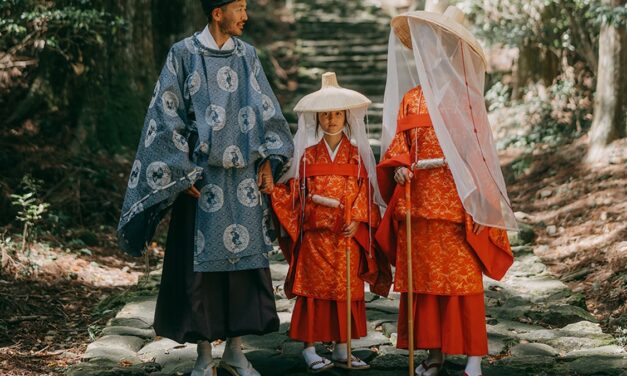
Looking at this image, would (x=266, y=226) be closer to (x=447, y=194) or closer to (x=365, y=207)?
(x=365, y=207)

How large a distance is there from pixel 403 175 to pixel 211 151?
99 cm

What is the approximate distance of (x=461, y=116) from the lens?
441 cm

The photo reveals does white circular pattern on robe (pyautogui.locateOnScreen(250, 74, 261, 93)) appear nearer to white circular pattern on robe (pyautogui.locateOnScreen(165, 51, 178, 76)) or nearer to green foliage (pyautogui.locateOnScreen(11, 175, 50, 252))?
white circular pattern on robe (pyautogui.locateOnScreen(165, 51, 178, 76))

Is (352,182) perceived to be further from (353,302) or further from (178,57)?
(178,57)

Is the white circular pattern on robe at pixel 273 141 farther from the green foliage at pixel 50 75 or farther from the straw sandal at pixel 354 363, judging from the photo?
the green foliage at pixel 50 75

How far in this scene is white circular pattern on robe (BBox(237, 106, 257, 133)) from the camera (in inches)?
171

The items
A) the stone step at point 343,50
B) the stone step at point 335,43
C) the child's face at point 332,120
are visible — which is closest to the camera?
the child's face at point 332,120

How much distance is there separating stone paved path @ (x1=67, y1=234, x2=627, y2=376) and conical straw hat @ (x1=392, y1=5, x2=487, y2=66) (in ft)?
5.48

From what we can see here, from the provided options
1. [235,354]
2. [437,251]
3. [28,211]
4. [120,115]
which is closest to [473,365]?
[437,251]

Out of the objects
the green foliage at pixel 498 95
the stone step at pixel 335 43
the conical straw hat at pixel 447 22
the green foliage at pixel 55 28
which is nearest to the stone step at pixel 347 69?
the stone step at pixel 335 43

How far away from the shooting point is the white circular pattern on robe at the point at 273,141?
4383 millimetres

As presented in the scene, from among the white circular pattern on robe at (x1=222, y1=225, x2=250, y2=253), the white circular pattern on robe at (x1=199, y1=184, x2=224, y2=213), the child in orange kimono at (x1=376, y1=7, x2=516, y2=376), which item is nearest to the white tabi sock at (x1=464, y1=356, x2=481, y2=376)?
the child in orange kimono at (x1=376, y1=7, x2=516, y2=376)

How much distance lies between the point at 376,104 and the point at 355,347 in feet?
27.4

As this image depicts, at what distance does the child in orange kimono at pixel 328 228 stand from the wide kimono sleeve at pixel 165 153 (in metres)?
0.65
